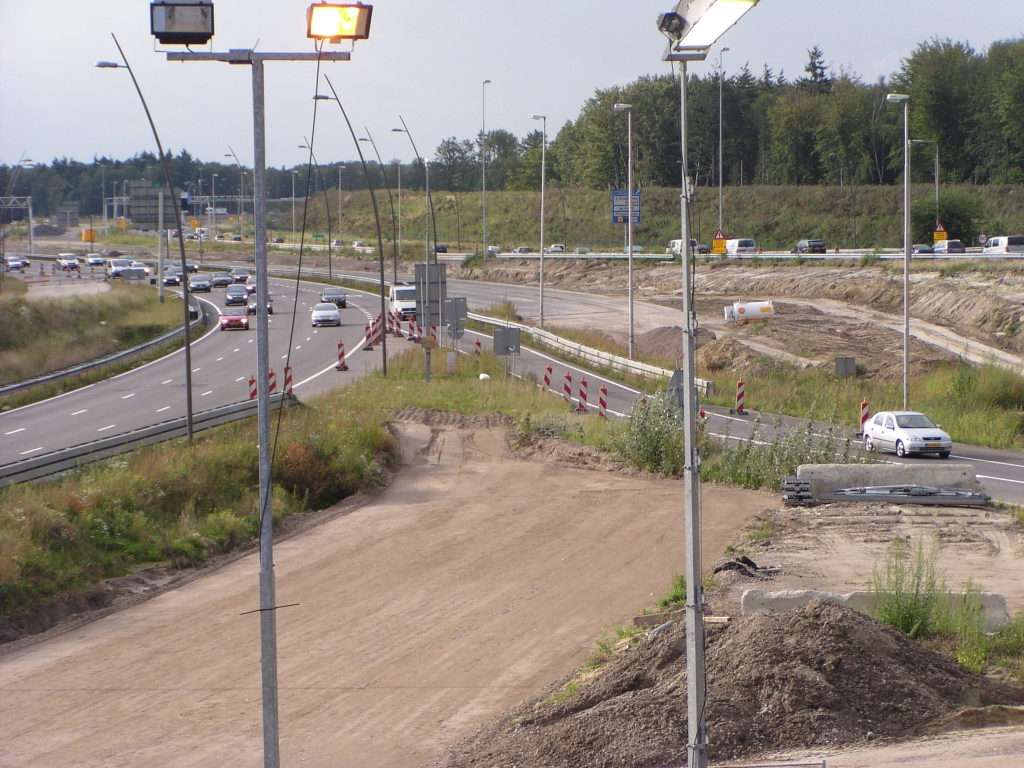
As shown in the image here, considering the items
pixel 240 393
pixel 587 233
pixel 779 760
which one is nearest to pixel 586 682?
pixel 779 760

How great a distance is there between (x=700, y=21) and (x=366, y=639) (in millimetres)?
9381

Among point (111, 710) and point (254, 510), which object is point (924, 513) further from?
point (111, 710)

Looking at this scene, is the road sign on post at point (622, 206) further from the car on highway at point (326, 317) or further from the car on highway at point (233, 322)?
the car on highway at point (233, 322)

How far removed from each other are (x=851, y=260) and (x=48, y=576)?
61.6 m

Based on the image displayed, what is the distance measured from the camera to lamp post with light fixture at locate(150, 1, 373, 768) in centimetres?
612

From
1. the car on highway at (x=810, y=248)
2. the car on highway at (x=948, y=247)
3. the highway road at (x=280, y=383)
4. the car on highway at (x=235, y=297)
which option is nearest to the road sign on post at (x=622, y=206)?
the highway road at (x=280, y=383)

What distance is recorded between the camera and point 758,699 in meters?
8.77

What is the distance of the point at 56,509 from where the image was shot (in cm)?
1529

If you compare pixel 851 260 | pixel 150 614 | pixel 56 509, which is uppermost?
pixel 851 260

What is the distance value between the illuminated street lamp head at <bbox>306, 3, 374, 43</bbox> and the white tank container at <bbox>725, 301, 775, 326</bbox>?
161ft

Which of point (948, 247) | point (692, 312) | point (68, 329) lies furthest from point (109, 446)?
point (948, 247)

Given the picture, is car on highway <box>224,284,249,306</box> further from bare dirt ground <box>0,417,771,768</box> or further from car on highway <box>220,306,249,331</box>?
bare dirt ground <box>0,417,771,768</box>

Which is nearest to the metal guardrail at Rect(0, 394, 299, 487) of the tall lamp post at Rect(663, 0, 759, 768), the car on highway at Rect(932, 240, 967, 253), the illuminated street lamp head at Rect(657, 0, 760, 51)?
the tall lamp post at Rect(663, 0, 759, 768)

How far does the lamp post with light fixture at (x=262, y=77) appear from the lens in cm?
612
